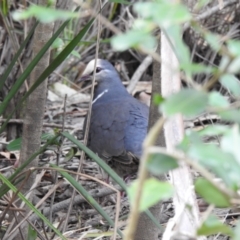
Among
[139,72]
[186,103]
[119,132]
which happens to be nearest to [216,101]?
[186,103]

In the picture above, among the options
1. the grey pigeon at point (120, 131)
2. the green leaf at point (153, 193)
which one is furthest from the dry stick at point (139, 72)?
the green leaf at point (153, 193)

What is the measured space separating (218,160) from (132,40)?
184mm

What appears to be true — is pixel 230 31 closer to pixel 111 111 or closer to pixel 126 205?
pixel 111 111

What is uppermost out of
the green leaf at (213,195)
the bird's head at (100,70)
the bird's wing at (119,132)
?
the green leaf at (213,195)

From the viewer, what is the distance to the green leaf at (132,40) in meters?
0.81

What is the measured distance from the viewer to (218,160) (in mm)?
828

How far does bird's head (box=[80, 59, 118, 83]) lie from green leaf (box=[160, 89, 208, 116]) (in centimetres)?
444

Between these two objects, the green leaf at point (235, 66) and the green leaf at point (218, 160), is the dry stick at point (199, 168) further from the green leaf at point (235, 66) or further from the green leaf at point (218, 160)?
the green leaf at point (235, 66)

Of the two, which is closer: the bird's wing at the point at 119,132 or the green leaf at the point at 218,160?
the green leaf at the point at 218,160

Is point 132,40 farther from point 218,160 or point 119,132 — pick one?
point 119,132

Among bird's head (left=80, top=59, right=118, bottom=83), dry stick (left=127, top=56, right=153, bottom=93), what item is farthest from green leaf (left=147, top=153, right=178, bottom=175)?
dry stick (left=127, top=56, right=153, bottom=93)

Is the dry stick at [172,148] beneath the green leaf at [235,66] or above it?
beneath

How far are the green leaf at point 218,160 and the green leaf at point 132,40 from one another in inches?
5.7

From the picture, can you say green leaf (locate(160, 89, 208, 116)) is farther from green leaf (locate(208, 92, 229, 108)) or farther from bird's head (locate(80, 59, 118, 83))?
bird's head (locate(80, 59, 118, 83))
